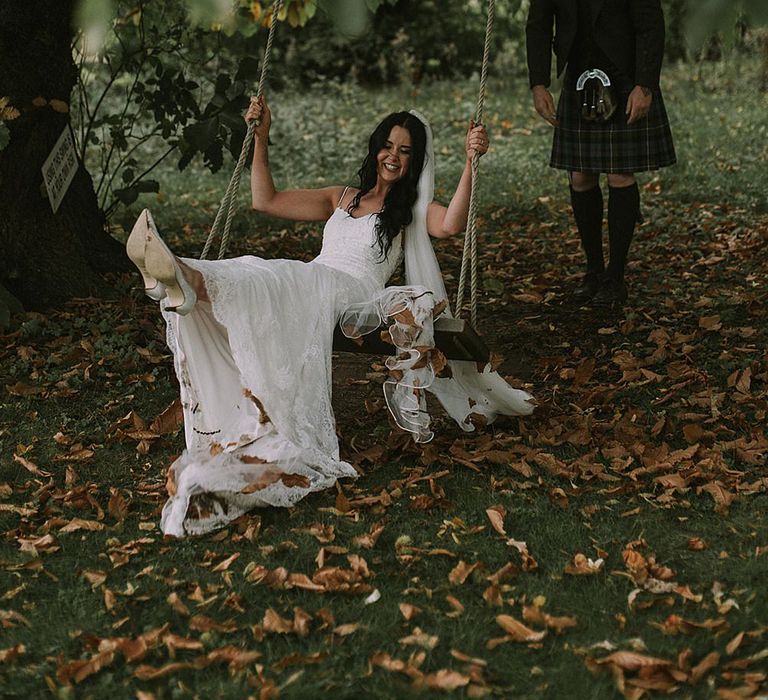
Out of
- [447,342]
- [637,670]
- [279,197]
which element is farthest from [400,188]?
[637,670]

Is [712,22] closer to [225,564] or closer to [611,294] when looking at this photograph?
[225,564]

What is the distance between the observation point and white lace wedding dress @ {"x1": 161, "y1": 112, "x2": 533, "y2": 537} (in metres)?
3.42

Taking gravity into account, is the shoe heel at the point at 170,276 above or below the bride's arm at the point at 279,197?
below

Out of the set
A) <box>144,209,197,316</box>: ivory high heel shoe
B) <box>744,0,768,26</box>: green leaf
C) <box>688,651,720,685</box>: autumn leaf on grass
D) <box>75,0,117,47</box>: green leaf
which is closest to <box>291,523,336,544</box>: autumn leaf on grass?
<box>144,209,197,316</box>: ivory high heel shoe

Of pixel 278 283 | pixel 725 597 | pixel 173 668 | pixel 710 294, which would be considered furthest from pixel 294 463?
pixel 710 294

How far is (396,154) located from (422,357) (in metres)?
0.90

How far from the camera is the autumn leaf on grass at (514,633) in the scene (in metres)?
2.65

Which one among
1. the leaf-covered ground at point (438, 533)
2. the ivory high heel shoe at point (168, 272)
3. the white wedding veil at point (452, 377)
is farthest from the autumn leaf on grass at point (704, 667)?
the ivory high heel shoe at point (168, 272)

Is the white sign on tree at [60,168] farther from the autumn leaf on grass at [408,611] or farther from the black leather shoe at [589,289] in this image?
the autumn leaf on grass at [408,611]

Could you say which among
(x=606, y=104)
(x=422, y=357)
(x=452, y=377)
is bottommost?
(x=452, y=377)

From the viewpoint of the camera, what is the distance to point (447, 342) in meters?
3.76

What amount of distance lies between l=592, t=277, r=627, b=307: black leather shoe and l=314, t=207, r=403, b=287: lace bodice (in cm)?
166

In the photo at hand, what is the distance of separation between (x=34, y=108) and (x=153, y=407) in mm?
1843

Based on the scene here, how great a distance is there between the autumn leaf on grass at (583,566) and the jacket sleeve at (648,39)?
2.75m
